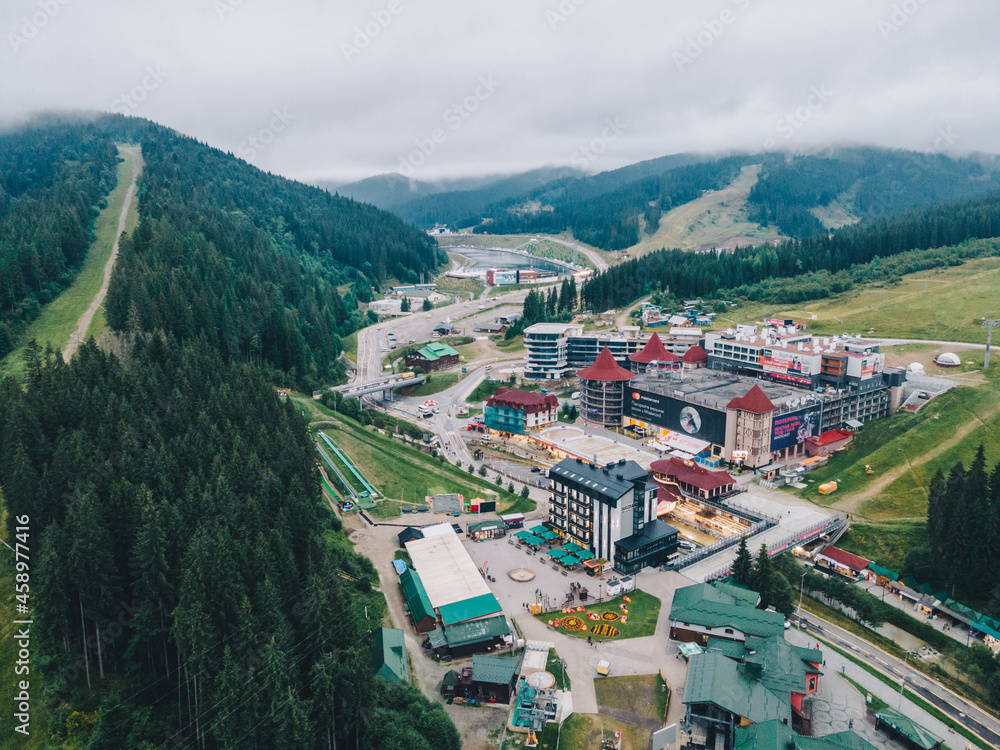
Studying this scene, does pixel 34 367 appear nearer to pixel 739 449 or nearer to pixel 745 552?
pixel 745 552

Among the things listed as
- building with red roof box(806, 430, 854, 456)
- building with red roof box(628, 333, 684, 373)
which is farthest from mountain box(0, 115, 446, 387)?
building with red roof box(806, 430, 854, 456)

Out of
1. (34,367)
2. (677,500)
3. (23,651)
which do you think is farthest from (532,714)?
(34,367)

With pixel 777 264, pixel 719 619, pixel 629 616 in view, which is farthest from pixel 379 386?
pixel 777 264

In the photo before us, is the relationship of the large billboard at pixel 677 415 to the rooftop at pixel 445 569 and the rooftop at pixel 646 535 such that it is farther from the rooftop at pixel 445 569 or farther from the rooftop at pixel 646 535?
the rooftop at pixel 445 569

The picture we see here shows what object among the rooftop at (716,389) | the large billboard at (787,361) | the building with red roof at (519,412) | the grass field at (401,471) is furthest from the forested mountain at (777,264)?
the grass field at (401,471)

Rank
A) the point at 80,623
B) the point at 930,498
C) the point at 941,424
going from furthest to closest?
the point at 941,424 → the point at 930,498 → the point at 80,623

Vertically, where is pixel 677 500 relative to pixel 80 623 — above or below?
below
